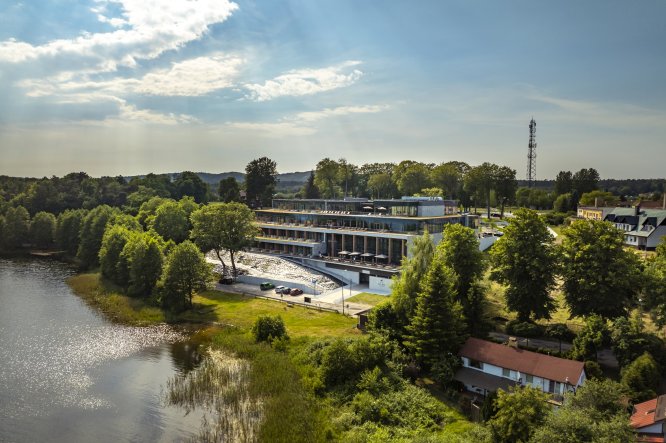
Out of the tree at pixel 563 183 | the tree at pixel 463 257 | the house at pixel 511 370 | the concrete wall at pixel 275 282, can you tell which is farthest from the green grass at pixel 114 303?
the tree at pixel 563 183

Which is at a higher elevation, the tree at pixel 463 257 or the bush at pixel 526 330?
the tree at pixel 463 257

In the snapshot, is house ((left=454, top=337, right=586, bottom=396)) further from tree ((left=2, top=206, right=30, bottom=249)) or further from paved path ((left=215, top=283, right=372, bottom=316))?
tree ((left=2, top=206, right=30, bottom=249))

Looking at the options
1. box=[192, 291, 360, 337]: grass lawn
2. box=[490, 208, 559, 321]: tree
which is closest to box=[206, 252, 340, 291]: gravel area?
box=[192, 291, 360, 337]: grass lawn

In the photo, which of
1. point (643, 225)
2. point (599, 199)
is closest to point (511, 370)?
point (643, 225)

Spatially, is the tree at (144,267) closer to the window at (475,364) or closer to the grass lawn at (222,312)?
the grass lawn at (222,312)

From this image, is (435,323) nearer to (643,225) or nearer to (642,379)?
(642,379)

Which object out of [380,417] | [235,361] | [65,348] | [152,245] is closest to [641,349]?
[380,417]
